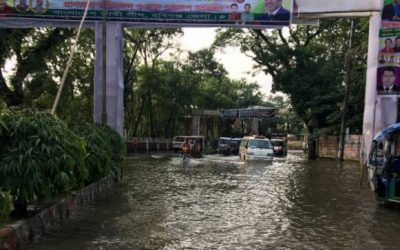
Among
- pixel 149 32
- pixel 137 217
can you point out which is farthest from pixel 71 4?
pixel 149 32

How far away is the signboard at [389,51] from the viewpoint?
19.9m

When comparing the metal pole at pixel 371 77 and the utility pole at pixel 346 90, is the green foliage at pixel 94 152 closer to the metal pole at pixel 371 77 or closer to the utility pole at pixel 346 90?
the metal pole at pixel 371 77

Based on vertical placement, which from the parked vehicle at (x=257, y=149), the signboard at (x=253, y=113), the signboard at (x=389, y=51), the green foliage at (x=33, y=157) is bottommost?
the parked vehicle at (x=257, y=149)

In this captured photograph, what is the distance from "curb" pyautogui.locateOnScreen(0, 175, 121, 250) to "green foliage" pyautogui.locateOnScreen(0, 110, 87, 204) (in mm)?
414

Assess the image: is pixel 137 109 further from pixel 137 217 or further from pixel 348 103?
pixel 137 217

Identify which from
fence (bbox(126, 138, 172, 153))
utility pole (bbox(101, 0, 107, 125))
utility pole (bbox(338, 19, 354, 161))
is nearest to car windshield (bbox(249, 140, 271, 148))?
utility pole (bbox(338, 19, 354, 161))

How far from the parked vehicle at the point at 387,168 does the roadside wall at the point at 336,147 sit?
2023cm

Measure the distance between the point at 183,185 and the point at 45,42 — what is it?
12761 millimetres

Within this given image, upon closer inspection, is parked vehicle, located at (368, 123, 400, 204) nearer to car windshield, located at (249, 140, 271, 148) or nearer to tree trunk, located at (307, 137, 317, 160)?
car windshield, located at (249, 140, 271, 148)

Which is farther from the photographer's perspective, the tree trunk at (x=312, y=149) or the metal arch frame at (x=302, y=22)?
the tree trunk at (x=312, y=149)

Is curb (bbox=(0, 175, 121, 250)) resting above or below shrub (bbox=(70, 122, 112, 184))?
below

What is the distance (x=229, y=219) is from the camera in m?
9.51

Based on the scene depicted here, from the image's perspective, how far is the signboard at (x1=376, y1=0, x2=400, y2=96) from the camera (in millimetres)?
19875

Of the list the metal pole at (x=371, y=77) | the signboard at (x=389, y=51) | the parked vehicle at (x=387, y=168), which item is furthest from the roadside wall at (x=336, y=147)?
the parked vehicle at (x=387, y=168)
